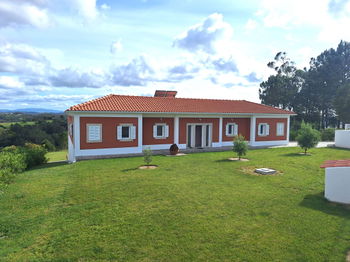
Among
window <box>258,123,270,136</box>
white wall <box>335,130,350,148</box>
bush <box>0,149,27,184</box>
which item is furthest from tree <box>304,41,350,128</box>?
bush <box>0,149,27,184</box>

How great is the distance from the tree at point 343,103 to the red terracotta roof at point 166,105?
19.1 meters

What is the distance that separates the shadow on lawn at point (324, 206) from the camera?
757 centimetres

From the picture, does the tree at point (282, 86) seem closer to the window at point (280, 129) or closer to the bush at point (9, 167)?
the window at point (280, 129)

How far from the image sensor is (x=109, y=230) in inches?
252

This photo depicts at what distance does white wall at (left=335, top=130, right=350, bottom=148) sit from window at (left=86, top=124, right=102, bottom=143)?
2258cm

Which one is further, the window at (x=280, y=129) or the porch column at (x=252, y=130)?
the window at (x=280, y=129)

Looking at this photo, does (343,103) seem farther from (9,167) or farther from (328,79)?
(9,167)

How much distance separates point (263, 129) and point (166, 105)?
33.4ft

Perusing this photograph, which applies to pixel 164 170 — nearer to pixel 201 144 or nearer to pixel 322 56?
pixel 201 144

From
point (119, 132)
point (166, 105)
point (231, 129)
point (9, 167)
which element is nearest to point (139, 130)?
point (119, 132)

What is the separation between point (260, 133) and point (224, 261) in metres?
21.4

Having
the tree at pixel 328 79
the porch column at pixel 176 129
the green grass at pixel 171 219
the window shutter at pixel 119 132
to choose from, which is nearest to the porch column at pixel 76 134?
the window shutter at pixel 119 132

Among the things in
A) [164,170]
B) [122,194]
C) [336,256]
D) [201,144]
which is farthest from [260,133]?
[336,256]

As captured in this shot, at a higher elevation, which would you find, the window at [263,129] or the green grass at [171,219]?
the window at [263,129]
